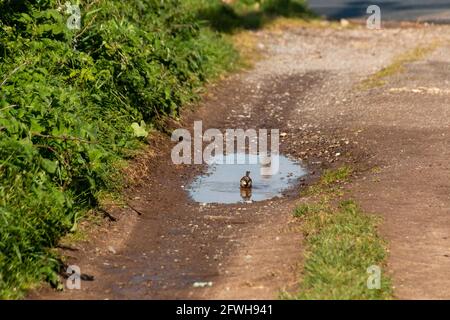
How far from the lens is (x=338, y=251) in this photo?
748 centimetres

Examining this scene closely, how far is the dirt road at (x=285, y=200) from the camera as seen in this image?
7.41 m

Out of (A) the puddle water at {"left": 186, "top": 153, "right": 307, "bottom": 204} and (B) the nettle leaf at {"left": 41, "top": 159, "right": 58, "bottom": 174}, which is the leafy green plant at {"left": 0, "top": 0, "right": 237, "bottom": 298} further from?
(A) the puddle water at {"left": 186, "top": 153, "right": 307, "bottom": 204}

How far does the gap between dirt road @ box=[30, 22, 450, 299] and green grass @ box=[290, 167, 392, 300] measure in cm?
12

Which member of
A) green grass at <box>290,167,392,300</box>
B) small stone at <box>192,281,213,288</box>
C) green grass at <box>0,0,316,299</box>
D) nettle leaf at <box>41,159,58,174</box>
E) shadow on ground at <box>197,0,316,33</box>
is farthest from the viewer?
shadow on ground at <box>197,0,316,33</box>

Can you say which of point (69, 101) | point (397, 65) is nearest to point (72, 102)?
point (69, 101)

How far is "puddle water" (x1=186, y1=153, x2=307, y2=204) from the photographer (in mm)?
10506

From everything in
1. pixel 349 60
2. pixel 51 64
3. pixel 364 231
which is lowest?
pixel 349 60

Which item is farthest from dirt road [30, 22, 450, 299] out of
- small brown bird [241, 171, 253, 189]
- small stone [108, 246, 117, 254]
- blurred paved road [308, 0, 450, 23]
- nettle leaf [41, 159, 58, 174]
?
blurred paved road [308, 0, 450, 23]

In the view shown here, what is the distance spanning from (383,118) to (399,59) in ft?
20.5

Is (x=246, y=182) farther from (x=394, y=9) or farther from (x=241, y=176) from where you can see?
(x=394, y=9)

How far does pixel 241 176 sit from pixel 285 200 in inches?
52.9
